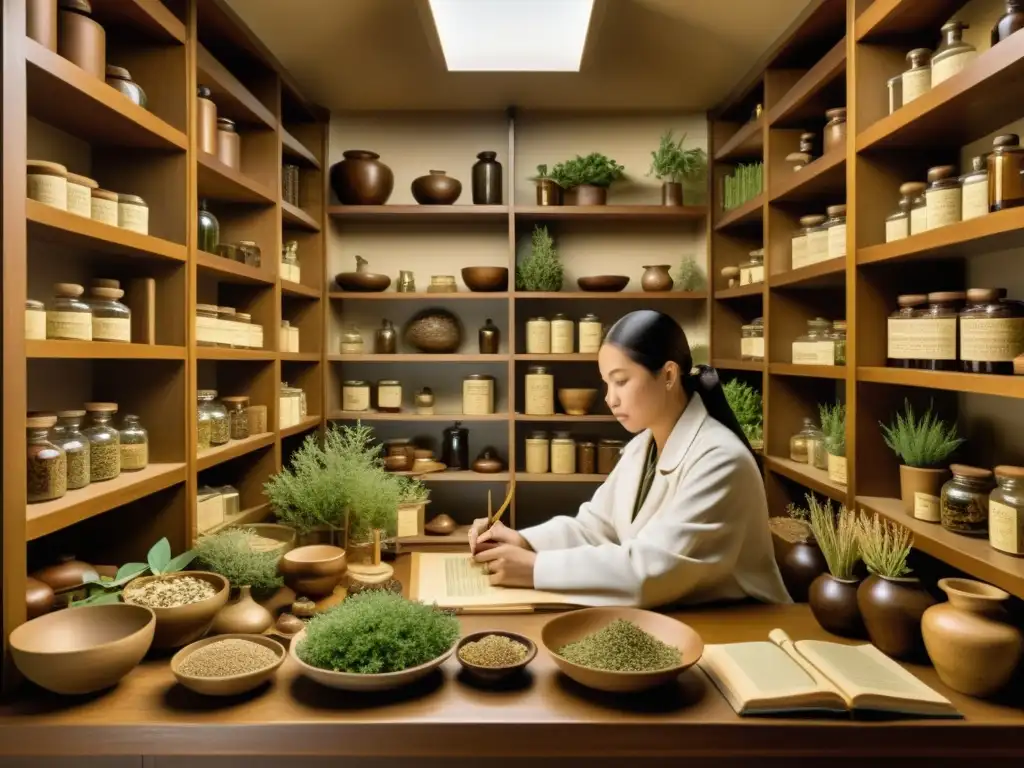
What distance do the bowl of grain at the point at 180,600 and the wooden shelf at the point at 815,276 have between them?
6.19ft

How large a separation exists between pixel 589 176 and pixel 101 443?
2.55 metres

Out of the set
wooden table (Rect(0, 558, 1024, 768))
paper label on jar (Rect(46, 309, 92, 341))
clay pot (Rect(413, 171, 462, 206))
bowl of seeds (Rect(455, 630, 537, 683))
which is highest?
→ clay pot (Rect(413, 171, 462, 206))

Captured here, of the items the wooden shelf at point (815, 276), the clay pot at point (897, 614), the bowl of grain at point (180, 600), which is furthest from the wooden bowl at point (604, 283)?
the bowl of grain at point (180, 600)

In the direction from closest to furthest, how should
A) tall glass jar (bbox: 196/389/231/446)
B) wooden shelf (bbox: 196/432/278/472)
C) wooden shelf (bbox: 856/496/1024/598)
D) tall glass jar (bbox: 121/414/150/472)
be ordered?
wooden shelf (bbox: 856/496/1024/598) → tall glass jar (bbox: 121/414/150/472) → wooden shelf (bbox: 196/432/278/472) → tall glass jar (bbox: 196/389/231/446)

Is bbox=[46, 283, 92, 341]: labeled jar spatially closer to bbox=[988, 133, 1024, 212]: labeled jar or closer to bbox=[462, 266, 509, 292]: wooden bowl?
bbox=[988, 133, 1024, 212]: labeled jar

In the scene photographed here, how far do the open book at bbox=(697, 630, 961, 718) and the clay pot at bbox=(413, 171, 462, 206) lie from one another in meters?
2.66

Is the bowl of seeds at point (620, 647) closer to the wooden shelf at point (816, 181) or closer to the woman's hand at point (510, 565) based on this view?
the woman's hand at point (510, 565)

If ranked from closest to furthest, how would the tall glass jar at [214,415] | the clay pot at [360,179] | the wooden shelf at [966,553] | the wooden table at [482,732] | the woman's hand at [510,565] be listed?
the wooden table at [482,732] → the wooden shelf at [966,553] → the woman's hand at [510,565] → the tall glass jar at [214,415] → the clay pot at [360,179]

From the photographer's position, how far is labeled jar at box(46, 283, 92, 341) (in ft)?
5.19

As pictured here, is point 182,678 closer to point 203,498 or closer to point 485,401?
point 203,498

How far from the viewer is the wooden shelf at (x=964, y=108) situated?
1468 millimetres

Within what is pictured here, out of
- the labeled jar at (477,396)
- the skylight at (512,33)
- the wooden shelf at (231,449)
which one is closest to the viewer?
the wooden shelf at (231,449)

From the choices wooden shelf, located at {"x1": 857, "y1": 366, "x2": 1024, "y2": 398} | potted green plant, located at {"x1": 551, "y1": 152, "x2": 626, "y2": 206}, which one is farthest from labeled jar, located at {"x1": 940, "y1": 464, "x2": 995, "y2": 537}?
potted green plant, located at {"x1": 551, "y1": 152, "x2": 626, "y2": 206}

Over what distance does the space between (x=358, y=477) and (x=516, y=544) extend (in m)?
0.47
